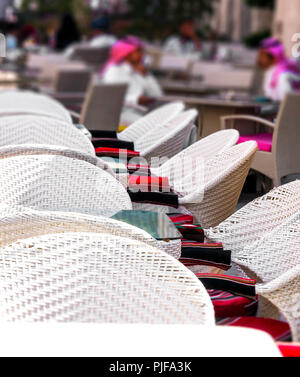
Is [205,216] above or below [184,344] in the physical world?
below

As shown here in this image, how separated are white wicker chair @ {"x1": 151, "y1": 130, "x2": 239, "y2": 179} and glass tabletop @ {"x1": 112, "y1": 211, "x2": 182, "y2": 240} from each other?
952 mm

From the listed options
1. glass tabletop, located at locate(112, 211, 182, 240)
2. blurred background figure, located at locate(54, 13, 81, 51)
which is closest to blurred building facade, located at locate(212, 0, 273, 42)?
blurred background figure, located at locate(54, 13, 81, 51)

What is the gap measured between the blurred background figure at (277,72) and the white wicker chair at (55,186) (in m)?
5.26

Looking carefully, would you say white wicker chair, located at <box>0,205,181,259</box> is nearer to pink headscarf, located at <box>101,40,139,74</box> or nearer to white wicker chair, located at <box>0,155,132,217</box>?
white wicker chair, located at <box>0,155,132,217</box>

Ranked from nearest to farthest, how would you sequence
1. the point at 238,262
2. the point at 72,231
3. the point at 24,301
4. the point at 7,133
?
the point at 24,301
the point at 72,231
the point at 238,262
the point at 7,133

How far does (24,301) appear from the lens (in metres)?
1.68

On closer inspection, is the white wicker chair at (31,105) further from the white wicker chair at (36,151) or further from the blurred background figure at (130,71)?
the blurred background figure at (130,71)

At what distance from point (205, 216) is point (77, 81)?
5658 mm

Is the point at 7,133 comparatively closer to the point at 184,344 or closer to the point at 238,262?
the point at 238,262

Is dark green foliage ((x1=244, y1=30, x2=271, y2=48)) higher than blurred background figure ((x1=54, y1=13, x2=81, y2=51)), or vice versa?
blurred background figure ((x1=54, y1=13, x2=81, y2=51))

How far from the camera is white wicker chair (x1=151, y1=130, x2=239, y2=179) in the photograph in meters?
3.33

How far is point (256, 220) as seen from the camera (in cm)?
282
